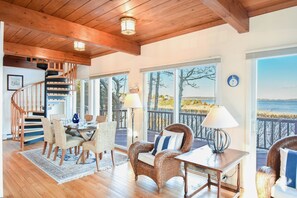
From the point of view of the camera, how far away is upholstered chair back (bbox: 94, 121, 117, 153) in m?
3.58

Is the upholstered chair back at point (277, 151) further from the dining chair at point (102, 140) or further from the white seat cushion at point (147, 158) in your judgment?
the dining chair at point (102, 140)

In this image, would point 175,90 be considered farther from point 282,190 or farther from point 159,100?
point 282,190

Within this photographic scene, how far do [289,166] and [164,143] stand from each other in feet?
5.16

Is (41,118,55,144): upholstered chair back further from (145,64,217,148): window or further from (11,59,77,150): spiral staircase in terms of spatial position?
(145,64,217,148): window

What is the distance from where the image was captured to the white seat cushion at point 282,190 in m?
1.88

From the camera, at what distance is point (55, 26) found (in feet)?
9.98

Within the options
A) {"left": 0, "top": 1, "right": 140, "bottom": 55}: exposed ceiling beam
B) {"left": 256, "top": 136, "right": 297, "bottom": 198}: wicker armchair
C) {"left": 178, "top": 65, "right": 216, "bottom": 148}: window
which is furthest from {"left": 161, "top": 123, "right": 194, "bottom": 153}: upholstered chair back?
{"left": 0, "top": 1, "right": 140, "bottom": 55}: exposed ceiling beam

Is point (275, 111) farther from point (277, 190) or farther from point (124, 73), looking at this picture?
point (124, 73)

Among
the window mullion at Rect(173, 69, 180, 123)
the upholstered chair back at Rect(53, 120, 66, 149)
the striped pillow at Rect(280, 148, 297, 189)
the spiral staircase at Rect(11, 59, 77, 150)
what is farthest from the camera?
the spiral staircase at Rect(11, 59, 77, 150)

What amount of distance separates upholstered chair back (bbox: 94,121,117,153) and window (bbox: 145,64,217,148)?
106cm

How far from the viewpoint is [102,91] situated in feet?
19.6

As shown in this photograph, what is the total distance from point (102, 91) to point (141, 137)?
2.21 meters

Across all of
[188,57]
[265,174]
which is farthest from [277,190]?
[188,57]

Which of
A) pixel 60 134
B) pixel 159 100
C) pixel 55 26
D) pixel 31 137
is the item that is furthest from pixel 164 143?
pixel 31 137
